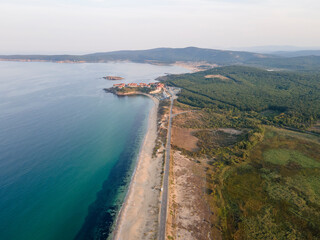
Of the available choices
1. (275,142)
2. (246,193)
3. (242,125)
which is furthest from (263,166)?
(242,125)

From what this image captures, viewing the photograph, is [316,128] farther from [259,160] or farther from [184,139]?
[184,139]

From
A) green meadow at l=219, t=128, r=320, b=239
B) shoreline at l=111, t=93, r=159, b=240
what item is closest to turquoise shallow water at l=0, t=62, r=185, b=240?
shoreline at l=111, t=93, r=159, b=240

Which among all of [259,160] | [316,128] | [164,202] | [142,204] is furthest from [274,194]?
[316,128]

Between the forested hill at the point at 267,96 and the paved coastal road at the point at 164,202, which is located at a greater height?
the forested hill at the point at 267,96

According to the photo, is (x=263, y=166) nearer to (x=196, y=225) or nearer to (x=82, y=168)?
(x=196, y=225)

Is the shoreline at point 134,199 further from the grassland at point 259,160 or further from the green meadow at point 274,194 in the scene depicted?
the green meadow at point 274,194

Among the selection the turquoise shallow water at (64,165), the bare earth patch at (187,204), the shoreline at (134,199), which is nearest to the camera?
the bare earth patch at (187,204)

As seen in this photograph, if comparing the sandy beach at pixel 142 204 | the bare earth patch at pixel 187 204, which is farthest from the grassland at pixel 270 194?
the sandy beach at pixel 142 204
